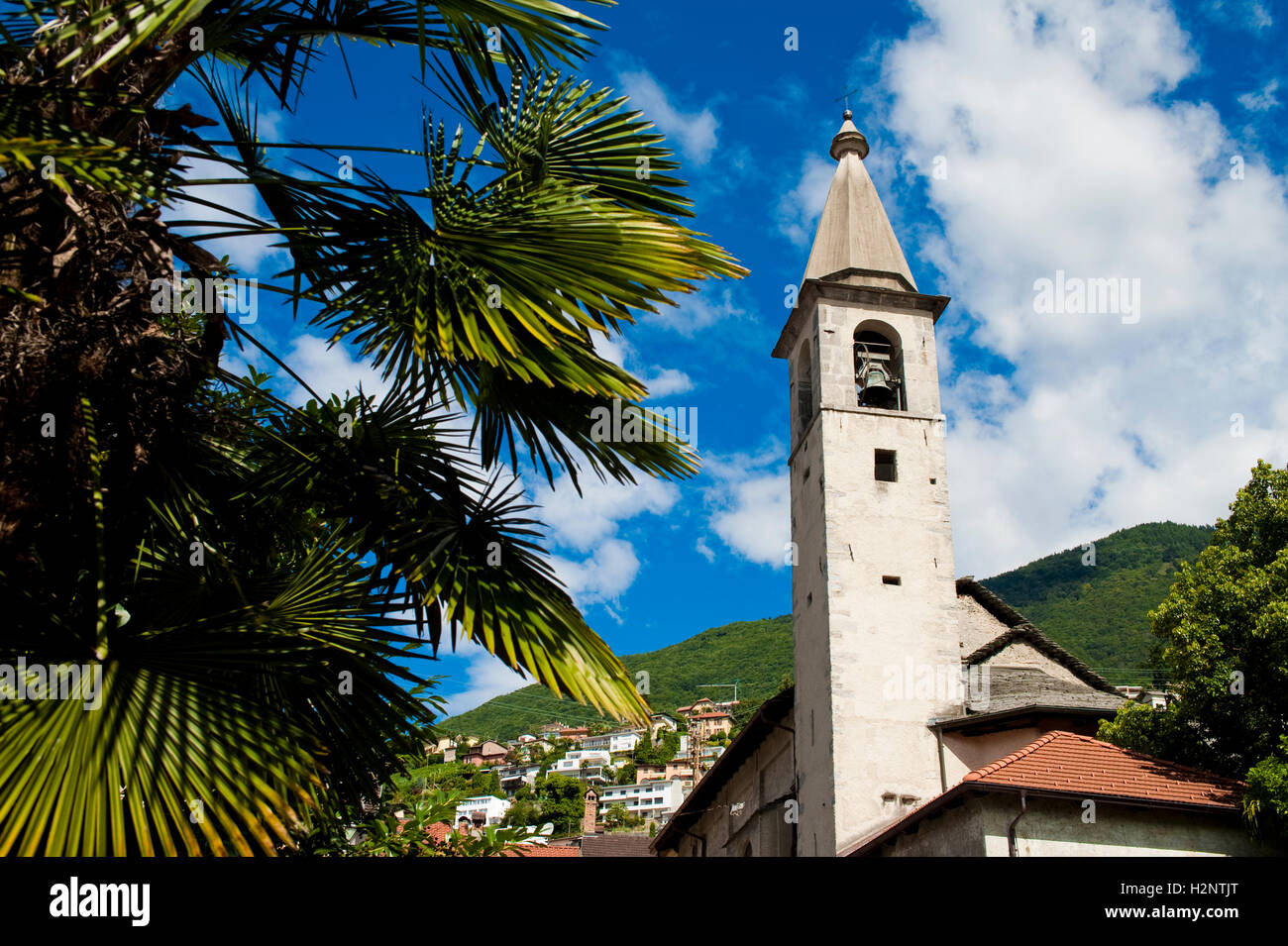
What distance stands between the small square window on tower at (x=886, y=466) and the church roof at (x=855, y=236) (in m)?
3.86

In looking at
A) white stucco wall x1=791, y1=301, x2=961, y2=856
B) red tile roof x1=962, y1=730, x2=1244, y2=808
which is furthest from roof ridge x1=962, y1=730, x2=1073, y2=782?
white stucco wall x1=791, y1=301, x2=961, y2=856

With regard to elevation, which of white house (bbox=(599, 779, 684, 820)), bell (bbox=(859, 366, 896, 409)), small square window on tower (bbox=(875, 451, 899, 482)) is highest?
bell (bbox=(859, 366, 896, 409))

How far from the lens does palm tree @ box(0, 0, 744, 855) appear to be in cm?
330

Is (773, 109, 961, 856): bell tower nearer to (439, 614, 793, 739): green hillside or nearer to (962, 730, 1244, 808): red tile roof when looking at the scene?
(962, 730, 1244, 808): red tile roof

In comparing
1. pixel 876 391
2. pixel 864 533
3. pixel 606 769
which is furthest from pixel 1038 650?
pixel 606 769

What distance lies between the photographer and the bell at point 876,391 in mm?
21438

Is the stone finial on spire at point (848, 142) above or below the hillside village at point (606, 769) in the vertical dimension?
above

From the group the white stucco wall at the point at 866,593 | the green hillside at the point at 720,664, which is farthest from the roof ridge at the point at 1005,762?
the green hillside at the point at 720,664

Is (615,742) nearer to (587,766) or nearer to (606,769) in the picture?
(587,766)

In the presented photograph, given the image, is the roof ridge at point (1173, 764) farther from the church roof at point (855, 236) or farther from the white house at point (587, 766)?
the white house at point (587, 766)

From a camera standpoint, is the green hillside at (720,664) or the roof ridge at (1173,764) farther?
the green hillside at (720,664)

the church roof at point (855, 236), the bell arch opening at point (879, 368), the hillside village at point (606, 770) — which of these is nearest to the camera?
the bell arch opening at point (879, 368)

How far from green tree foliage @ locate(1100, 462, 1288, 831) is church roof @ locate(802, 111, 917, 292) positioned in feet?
33.7
